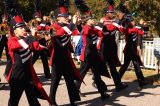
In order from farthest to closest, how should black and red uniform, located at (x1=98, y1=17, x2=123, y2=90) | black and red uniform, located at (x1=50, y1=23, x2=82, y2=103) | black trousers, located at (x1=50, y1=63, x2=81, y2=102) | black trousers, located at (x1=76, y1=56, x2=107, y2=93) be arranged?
1. black and red uniform, located at (x1=98, y1=17, x2=123, y2=90)
2. black trousers, located at (x1=76, y1=56, x2=107, y2=93)
3. black trousers, located at (x1=50, y1=63, x2=81, y2=102)
4. black and red uniform, located at (x1=50, y1=23, x2=82, y2=103)

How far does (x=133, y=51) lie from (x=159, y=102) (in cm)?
173

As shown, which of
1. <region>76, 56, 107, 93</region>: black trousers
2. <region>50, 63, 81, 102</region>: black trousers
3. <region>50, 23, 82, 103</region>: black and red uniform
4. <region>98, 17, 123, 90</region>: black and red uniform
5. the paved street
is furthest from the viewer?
<region>98, 17, 123, 90</region>: black and red uniform

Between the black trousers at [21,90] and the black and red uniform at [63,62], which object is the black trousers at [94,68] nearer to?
the black and red uniform at [63,62]

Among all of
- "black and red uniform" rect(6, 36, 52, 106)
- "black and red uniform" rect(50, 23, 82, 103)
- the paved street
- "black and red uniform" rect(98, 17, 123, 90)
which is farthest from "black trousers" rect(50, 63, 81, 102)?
"black and red uniform" rect(98, 17, 123, 90)

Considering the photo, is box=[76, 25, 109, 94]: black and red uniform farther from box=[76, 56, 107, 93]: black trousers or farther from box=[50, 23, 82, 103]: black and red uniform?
box=[50, 23, 82, 103]: black and red uniform

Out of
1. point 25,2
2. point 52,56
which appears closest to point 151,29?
point 52,56

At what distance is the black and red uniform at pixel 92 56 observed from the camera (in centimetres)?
841

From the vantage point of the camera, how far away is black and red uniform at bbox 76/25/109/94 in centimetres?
841

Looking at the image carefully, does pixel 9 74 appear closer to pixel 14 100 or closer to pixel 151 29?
pixel 14 100

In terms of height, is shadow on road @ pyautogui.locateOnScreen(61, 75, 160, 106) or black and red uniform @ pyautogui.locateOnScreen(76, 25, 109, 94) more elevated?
black and red uniform @ pyautogui.locateOnScreen(76, 25, 109, 94)

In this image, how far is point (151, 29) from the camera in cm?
1770

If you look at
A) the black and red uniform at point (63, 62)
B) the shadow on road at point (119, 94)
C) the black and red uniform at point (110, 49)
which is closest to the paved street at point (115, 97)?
the shadow on road at point (119, 94)

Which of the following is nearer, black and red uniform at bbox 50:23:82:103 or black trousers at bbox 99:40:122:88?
black and red uniform at bbox 50:23:82:103

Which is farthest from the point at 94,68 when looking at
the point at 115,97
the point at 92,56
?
the point at 115,97
